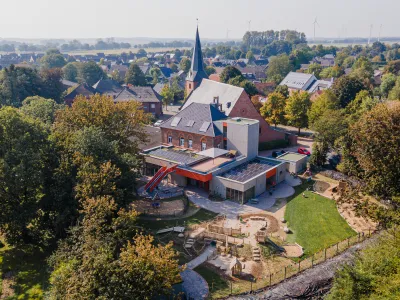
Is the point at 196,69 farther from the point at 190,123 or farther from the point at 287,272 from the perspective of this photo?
the point at 287,272

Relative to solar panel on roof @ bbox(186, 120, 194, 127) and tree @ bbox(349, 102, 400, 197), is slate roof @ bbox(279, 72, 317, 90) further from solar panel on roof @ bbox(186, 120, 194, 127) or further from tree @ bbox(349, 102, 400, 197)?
tree @ bbox(349, 102, 400, 197)

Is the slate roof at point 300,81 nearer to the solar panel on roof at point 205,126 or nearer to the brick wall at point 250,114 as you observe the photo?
the brick wall at point 250,114

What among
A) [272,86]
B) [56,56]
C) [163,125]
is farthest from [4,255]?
[56,56]

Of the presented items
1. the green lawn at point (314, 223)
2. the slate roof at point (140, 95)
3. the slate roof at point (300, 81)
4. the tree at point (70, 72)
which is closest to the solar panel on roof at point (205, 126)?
the green lawn at point (314, 223)

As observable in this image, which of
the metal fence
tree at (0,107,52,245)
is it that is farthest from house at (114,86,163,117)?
the metal fence

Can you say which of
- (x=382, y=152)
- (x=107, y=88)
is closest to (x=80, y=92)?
(x=107, y=88)

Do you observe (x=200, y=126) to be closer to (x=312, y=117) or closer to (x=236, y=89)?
(x=236, y=89)
